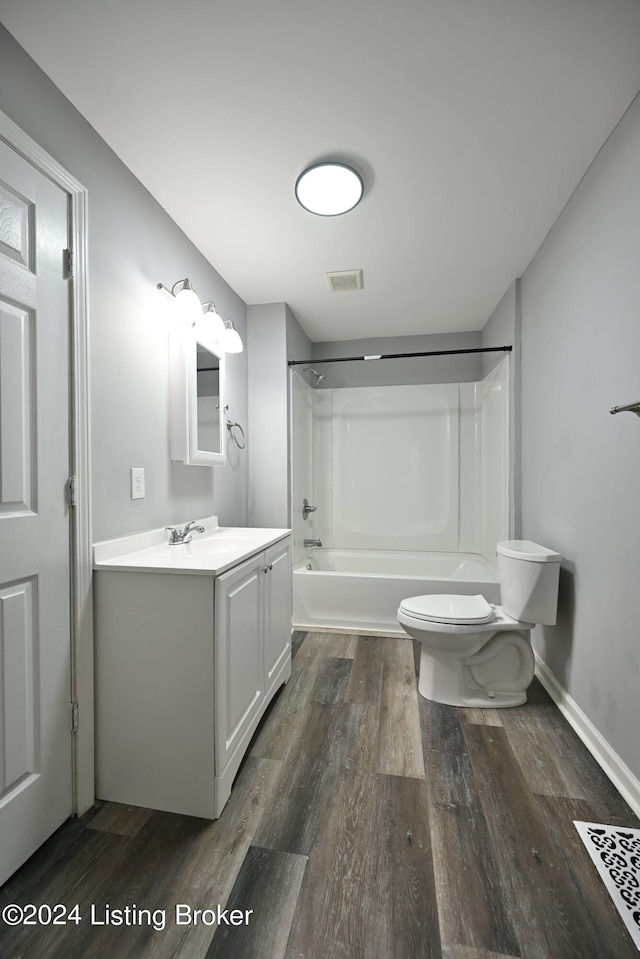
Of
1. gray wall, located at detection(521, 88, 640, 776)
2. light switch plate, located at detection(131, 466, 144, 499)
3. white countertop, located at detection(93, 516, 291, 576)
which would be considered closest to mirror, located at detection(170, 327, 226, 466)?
light switch plate, located at detection(131, 466, 144, 499)

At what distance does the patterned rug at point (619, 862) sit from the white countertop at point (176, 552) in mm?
1338

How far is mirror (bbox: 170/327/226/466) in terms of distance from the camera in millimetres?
1909

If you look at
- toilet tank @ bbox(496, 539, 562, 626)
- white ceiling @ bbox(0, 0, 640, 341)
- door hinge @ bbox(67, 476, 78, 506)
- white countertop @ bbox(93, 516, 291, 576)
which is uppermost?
white ceiling @ bbox(0, 0, 640, 341)

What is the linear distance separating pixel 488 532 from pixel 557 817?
2215mm

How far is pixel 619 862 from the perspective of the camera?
1162mm

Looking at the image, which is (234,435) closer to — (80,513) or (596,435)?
(80,513)

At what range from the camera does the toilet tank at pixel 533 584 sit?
75.6 inches

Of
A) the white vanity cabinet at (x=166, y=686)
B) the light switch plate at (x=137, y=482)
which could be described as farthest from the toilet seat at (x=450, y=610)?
the light switch plate at (x=137, y=482)

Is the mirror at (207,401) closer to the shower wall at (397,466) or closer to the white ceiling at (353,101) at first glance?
the white ceiling at (353,101)

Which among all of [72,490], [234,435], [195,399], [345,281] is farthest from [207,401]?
[345,281]

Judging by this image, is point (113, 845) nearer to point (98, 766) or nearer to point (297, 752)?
point (98, 766)

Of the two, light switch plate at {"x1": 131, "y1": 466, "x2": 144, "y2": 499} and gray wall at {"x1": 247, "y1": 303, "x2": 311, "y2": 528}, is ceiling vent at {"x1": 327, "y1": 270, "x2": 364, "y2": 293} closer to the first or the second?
gray wall at {"x1": 247, "y1": 303, "x2": 311, "y2": 528}

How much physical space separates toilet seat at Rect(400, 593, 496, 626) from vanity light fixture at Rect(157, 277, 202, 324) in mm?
1730

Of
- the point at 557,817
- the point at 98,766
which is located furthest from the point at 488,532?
the point at 98,766
